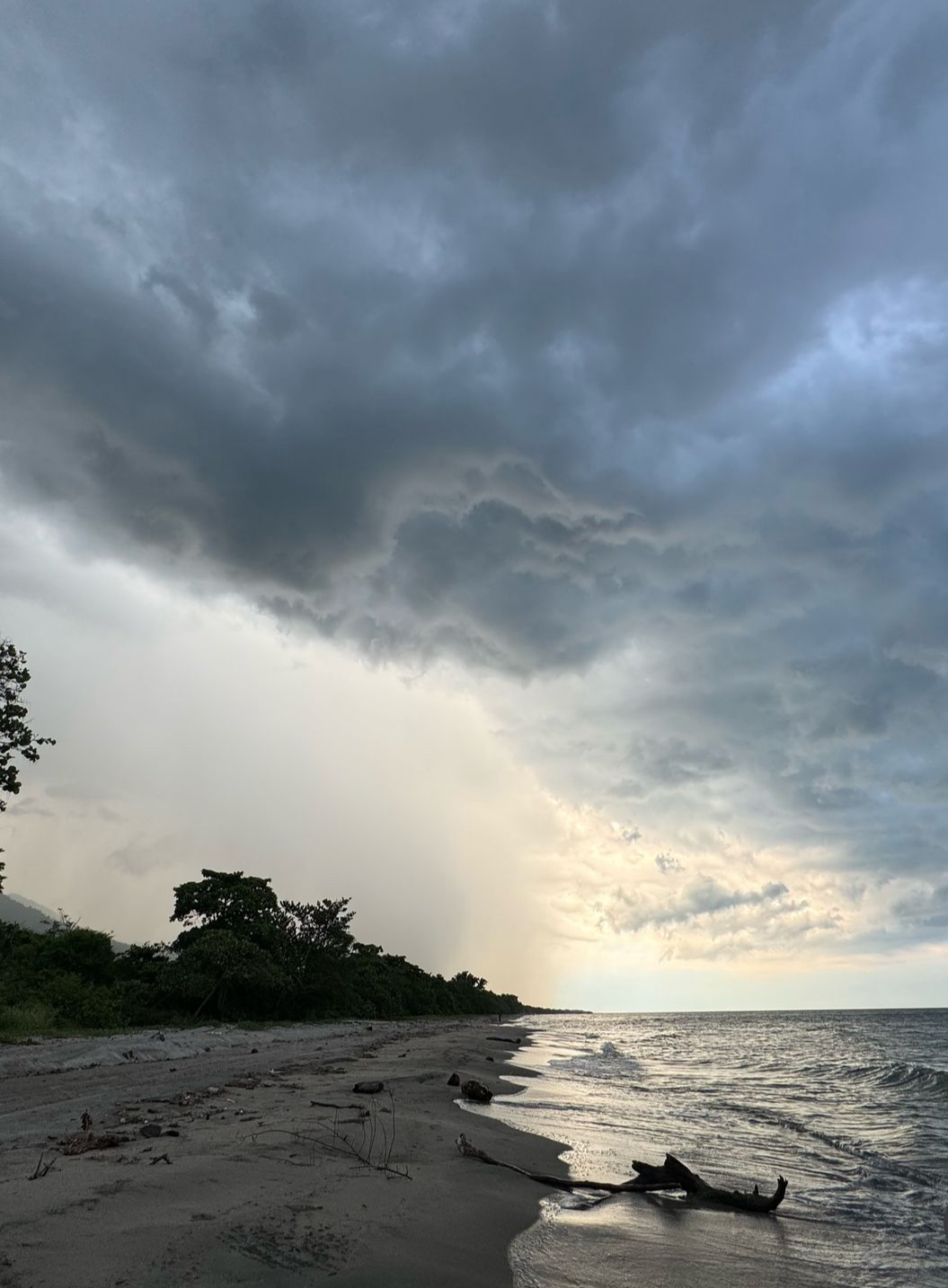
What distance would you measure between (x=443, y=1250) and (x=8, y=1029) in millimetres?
25873

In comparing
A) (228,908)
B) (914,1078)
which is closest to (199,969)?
(228,908)

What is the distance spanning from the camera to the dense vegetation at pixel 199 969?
3459cm

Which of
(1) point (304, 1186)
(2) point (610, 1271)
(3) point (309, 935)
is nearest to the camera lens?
(2) point (610, 1271)

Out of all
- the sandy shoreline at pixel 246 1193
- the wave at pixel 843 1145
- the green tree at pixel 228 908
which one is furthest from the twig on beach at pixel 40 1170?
the green tree at pixel 228 908

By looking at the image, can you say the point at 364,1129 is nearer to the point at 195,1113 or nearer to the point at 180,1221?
the point at 195,1113

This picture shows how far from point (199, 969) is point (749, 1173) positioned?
3849 centimetres

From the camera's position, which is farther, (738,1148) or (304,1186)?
(738,1148)

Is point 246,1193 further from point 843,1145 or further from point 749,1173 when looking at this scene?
point 843,1145

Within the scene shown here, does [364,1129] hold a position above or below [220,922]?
below

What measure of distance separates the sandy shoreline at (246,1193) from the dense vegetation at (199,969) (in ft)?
59.3

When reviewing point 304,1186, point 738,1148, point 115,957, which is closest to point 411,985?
point 115,957

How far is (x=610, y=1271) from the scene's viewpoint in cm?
624

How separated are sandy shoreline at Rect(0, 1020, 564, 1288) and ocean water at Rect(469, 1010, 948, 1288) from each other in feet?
2.46

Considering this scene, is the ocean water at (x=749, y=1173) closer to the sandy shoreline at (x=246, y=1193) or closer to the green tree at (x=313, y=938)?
the sandy shoreline at (x=246, y=1193)
